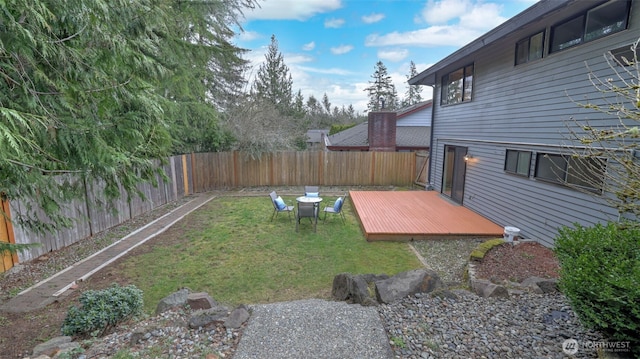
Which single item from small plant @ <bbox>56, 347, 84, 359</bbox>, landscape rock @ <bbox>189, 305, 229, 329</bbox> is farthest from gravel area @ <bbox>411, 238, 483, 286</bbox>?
small plant @ <bbox>56, 347, 84, 359</bbox>

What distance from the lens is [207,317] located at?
306 centimetres

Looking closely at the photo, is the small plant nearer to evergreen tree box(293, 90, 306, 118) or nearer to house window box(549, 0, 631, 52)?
house window box(549, 0, 631, 52)

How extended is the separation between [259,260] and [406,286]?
10.2 feet

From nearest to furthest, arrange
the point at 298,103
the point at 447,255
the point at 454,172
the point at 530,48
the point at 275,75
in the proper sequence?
the point at 447,255 → the point at 530,48 → the point at 454,172 → the point at 275,75 → the point at 298,103

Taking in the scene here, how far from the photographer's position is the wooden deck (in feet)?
22.2

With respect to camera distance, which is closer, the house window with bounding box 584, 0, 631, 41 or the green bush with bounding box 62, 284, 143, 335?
the green bush with bounding box 62, 284, 143, 335

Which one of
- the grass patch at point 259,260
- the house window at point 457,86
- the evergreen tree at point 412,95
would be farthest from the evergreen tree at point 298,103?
the grass patch at point 259,260

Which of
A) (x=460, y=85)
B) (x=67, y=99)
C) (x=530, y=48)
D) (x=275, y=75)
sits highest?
(x=275, y=75)

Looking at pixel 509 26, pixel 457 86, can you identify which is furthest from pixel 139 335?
pixel 457 86

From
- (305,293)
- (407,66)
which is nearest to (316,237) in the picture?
(305,293)

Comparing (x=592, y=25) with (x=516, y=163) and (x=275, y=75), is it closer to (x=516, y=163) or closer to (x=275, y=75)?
(x=516, y=163)

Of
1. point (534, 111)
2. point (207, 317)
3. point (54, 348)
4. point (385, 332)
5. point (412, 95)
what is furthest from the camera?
point (412, 95)

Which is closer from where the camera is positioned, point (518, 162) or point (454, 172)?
point (518, 162)

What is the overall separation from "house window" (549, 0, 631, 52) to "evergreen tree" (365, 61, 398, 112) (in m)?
34.7
